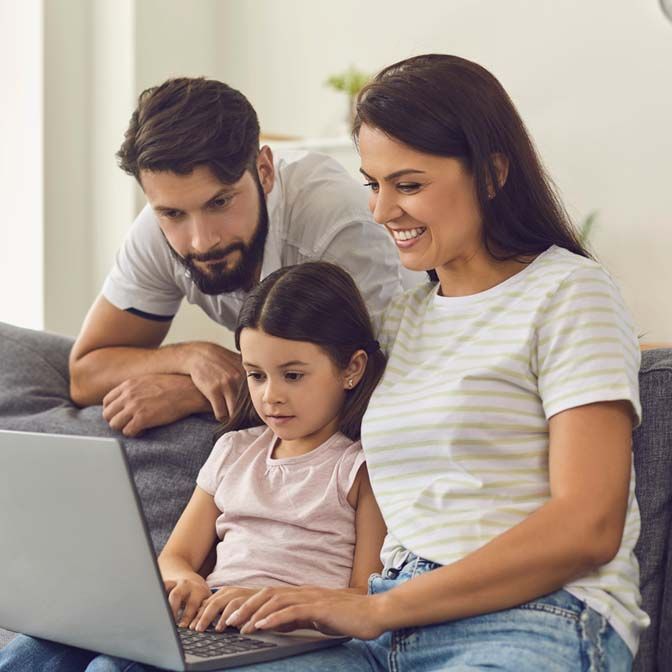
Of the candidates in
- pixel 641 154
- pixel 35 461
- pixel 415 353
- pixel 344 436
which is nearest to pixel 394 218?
pixel 415 353

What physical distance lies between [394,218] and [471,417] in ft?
0.91

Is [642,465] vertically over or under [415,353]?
under

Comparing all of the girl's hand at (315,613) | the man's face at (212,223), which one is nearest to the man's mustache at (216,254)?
the man's face at (212,223)

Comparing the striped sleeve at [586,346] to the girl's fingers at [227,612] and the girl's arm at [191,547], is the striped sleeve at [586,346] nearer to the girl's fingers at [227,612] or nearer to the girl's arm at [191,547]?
the girl's fingers at [227,612]

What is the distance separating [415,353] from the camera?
4.73ft

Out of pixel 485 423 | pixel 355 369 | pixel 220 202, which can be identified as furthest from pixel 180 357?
pixel 485 423

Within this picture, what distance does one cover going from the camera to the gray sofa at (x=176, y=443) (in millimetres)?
1391

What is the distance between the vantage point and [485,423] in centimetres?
128

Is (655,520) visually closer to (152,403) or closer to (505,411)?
(505,411)

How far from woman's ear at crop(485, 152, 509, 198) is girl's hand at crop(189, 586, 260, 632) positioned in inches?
23.0

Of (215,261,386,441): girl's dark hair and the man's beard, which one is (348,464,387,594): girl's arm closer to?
(215,261,386,441): girl's dark hair

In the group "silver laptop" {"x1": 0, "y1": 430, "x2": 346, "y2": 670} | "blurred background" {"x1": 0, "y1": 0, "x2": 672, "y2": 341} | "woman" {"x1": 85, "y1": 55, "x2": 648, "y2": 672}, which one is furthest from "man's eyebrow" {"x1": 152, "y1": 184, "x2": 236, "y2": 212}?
"blurred background" {"x1": 0, "y1": 0, "x2": 672, "y2": 341}

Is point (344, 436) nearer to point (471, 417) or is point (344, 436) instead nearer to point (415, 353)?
point (415, 353)

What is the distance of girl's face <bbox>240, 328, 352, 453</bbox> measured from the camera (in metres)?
1.53
